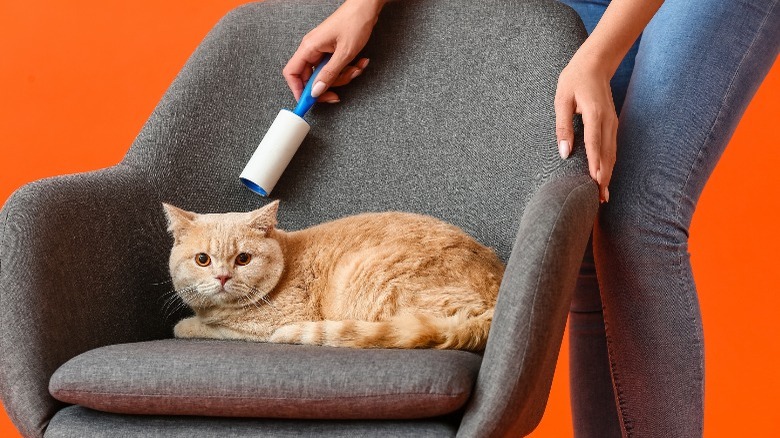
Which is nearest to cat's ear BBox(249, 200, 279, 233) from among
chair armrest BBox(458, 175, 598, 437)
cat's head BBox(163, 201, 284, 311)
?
cat's head BBox(163, 201, 284, 311)

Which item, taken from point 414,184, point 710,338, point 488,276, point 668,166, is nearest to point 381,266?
point 488,276

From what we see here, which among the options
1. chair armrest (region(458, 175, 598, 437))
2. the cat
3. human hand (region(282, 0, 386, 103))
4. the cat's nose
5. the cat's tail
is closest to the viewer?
chair armrest (region(458, 175, 598, 437))

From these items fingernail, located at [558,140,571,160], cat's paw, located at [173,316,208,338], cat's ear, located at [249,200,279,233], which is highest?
fingernail, located at [558,140,571,160]

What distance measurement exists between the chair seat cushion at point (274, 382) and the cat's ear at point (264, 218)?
1.33 feet

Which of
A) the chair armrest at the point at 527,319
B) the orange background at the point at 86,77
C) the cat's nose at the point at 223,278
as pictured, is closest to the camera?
the chair armrest at the point at 527,319

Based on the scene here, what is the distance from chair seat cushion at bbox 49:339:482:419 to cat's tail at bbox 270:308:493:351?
0.23ft

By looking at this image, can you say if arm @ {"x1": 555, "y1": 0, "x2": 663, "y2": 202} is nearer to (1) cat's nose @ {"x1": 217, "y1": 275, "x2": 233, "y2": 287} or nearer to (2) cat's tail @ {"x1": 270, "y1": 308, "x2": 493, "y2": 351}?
(2) cat's tail @ {"x1": 270, "y1": 308, "x2": 493, "y2": 351}

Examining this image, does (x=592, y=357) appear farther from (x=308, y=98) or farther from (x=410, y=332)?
(x=308, y=98)

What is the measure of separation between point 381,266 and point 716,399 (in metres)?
1.40

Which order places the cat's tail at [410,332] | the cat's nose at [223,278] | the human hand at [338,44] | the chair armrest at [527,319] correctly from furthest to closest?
the human hand at [338,44] → the cat's nose at [223,278] → the cat's tail at [410,332] → the chair armrest at [527,319]

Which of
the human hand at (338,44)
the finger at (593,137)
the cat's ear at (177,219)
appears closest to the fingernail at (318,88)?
the human hand at (338,44)

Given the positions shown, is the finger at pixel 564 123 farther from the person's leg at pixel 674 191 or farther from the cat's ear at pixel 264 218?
the cat's ear at pixel 264 218

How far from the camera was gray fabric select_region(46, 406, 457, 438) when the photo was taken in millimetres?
1262

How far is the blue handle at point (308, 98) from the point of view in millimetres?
1923
